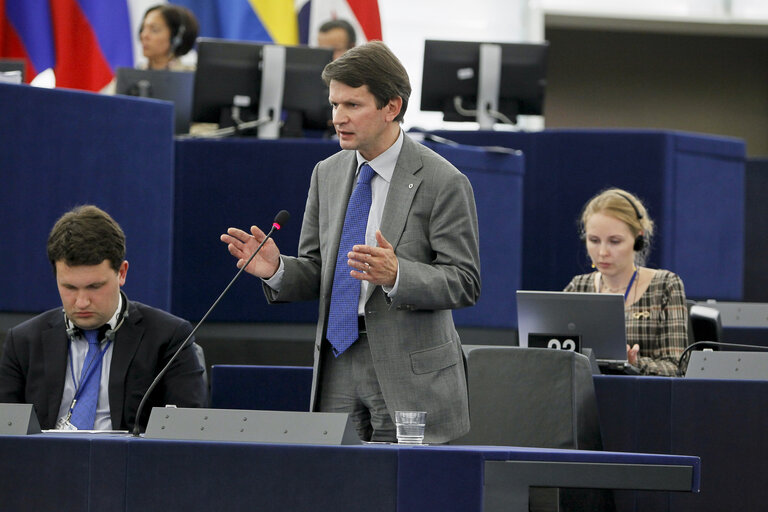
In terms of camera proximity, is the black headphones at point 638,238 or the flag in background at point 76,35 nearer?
the black headphones at point 638,238

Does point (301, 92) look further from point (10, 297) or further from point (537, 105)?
point (10, 297)

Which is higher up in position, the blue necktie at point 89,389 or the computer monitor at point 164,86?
the computer monitor at point 164,86

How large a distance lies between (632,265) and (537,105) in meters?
1.97

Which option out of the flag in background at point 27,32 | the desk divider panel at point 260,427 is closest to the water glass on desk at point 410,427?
the desk divider panel at point 260,427

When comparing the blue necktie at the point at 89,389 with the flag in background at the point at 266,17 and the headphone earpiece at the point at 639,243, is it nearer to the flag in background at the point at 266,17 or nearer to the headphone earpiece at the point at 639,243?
the headphone earpiece at the point at 639,243

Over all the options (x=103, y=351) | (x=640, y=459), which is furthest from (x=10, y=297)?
(x=640, y=459)

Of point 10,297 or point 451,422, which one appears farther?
point 10,297

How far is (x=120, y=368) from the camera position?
114 inches

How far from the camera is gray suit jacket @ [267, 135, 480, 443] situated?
2.55 meters

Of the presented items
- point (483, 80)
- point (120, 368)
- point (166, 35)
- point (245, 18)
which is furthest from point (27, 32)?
point (120, 368)

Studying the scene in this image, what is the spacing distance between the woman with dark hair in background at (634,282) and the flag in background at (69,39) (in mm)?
4042

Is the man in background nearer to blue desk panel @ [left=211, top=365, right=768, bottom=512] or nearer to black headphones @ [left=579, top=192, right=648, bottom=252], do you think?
black headphones @ [left=579, top=192, right=648, bottom=252]

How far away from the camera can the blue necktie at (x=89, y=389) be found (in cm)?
286

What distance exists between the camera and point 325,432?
6.79 feet
